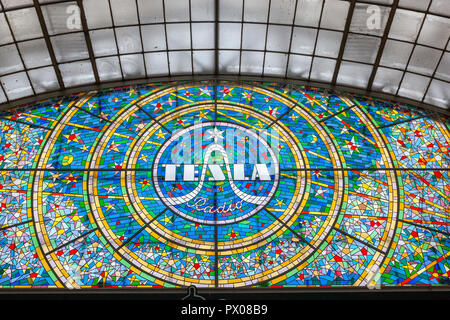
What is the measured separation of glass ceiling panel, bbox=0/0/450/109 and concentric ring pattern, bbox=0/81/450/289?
2.63 ft

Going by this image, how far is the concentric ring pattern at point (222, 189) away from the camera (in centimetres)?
1784

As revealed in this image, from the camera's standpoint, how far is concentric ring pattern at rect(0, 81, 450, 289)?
58.5 feet

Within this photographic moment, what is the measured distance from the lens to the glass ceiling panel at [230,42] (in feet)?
70.9

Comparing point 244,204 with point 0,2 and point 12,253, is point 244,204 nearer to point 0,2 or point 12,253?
point 12,253

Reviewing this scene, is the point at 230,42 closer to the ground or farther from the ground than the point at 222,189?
farther from the ground

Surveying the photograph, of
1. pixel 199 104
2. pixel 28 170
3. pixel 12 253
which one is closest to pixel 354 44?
pixel 199 104

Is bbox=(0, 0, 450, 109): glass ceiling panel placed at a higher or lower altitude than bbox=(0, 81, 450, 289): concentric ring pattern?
higher

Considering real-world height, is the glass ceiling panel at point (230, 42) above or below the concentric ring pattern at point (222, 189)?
above

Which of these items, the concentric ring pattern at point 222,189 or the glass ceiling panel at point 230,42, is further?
the glass ceiling panel at point 230,42

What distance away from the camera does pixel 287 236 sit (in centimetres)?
1855

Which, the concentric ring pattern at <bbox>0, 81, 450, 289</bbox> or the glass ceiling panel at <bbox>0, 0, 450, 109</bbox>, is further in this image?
the glass ceiling panel at <bbox>0, 0, 450, 109</bbox>

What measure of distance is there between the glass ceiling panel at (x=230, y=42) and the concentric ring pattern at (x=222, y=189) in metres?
0.80

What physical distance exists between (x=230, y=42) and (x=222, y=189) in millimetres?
6436

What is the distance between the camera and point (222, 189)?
64.9 ft
